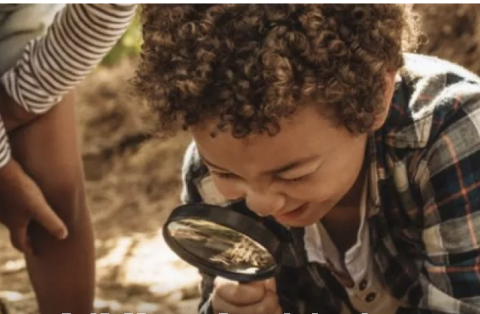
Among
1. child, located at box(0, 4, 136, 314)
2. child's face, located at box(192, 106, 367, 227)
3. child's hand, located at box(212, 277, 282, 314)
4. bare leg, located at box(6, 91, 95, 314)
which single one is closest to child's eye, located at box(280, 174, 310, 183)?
child's face, located at box(192, 106, 367, 227)

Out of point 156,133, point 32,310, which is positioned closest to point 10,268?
point 32,310

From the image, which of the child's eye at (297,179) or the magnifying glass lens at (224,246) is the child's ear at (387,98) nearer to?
the child's eye at (297,179)

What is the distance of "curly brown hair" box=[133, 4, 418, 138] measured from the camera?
139 centimetres

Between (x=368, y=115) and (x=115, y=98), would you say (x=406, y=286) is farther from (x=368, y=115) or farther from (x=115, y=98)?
(x=115, y=98)

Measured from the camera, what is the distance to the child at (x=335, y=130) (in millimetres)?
1404

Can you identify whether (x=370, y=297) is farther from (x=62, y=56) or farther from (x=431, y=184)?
(x=62, y=56)

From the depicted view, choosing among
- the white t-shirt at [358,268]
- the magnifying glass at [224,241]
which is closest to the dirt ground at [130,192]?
the white t-shirt at [358,268]

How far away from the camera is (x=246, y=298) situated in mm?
1720

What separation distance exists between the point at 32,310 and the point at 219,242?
986 millimetres

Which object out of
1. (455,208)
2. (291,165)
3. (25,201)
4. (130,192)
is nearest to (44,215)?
(25,201)

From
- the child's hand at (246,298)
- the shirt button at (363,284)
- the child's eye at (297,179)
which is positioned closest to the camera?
the child's eye at (297,179)

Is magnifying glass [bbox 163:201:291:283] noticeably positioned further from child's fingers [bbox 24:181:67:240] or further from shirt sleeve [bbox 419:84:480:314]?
child's fingers [bbox 24:181:67:240]

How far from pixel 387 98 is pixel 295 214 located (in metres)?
0.23

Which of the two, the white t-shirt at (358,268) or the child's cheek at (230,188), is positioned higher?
the child's cheek at (230,188)
